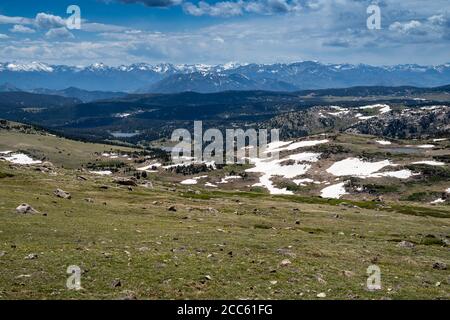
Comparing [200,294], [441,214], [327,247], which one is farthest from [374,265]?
[441,214]

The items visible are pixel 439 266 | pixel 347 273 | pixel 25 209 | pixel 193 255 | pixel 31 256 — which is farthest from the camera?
pixel 25 209

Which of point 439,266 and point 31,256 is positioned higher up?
point 31,256

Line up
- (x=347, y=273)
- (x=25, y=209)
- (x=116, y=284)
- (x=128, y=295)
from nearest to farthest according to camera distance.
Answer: (x=128, y=295)
(x=116, y=284)
(x=347, y=273)
(x=25, y=209)

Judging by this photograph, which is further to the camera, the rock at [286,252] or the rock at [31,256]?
the rock at [286,252]

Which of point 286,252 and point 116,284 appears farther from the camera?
point 286,252

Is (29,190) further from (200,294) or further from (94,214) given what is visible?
(200,294)

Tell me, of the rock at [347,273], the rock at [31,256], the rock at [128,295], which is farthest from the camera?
the rock at [347,273]

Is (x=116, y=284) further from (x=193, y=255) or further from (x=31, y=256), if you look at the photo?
(x=193, y=255)

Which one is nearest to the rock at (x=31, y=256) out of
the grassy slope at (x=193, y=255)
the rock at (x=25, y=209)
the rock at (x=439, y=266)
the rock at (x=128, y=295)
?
the grassy slope at (x=193, y=255)

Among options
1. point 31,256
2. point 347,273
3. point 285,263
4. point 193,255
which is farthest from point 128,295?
point 347,273

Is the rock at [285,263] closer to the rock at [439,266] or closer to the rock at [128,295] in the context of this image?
the rock at [128,295]
